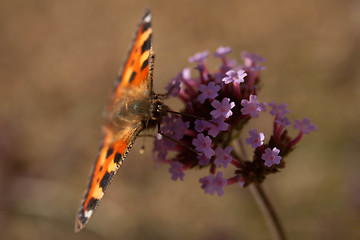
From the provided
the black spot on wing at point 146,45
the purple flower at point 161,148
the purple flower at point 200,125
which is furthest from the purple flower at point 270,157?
the black spot on wing at point 146,45

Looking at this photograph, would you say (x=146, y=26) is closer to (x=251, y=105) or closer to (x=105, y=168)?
(x=251, y=105)

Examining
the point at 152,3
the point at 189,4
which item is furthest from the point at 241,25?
the point at 152,3

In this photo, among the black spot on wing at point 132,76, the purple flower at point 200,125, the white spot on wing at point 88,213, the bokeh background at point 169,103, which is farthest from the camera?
the bokeh background at point 169,103

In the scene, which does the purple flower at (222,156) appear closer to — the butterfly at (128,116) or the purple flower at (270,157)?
the purple flower at (270,157)

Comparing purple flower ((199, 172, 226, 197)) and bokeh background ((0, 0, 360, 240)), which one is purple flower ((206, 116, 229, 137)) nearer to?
purple flower ((199, 172, 226, 197))

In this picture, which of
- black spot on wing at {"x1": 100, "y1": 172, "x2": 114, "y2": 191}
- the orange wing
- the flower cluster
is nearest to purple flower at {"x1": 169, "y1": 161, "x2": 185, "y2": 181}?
the flower cluster

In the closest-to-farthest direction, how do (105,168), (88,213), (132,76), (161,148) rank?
(88,213) → (105,168) → (161,148) → (132,76)

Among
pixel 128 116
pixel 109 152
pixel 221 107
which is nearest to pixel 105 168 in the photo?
pixel 109 152
